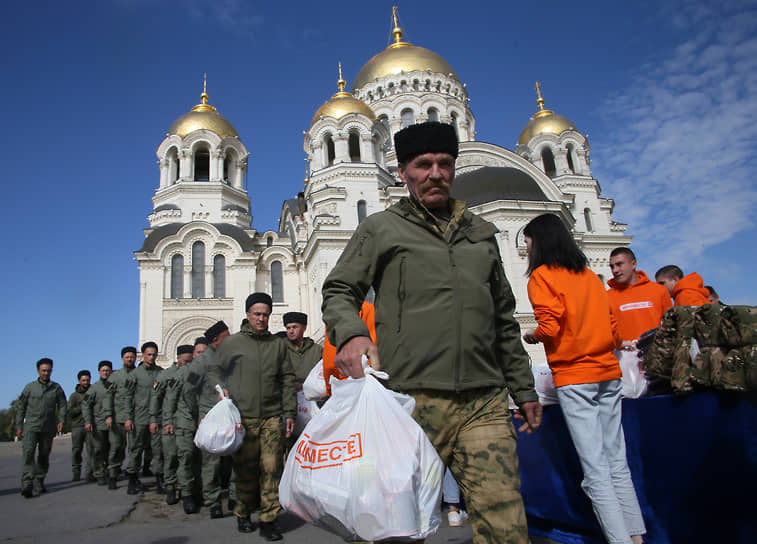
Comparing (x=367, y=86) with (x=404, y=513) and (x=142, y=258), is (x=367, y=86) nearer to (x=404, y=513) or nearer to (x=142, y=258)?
(x=142, y=258)

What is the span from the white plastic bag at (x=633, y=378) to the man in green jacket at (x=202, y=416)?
12.3 ft

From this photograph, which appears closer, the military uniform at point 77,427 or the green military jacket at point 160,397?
the green military jacket at point 160,397

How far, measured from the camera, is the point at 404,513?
157 centimetres

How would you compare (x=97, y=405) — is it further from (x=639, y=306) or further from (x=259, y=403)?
(x=639, y=306)

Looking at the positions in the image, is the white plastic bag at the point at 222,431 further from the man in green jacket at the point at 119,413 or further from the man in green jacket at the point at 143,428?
the man in green jacket at the point at 119,413

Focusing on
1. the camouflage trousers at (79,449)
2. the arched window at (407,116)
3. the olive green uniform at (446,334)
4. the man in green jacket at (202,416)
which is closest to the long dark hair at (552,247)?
the olive green uniform at (446,334)

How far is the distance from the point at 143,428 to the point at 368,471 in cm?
742

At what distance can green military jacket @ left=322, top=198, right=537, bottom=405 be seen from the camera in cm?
204

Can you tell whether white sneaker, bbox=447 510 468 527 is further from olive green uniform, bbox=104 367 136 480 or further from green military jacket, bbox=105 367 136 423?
green military jacket, bbox=105 367 136 423

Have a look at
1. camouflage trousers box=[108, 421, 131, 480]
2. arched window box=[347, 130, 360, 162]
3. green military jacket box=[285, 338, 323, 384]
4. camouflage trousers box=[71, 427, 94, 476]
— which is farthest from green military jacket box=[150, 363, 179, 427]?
arched window box=[347, 130, 360, 162]

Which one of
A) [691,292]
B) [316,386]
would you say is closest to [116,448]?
[316,386]

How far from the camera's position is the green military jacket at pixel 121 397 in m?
7.94

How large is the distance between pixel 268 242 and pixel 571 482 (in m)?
23.5

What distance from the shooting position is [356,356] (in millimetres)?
1829
